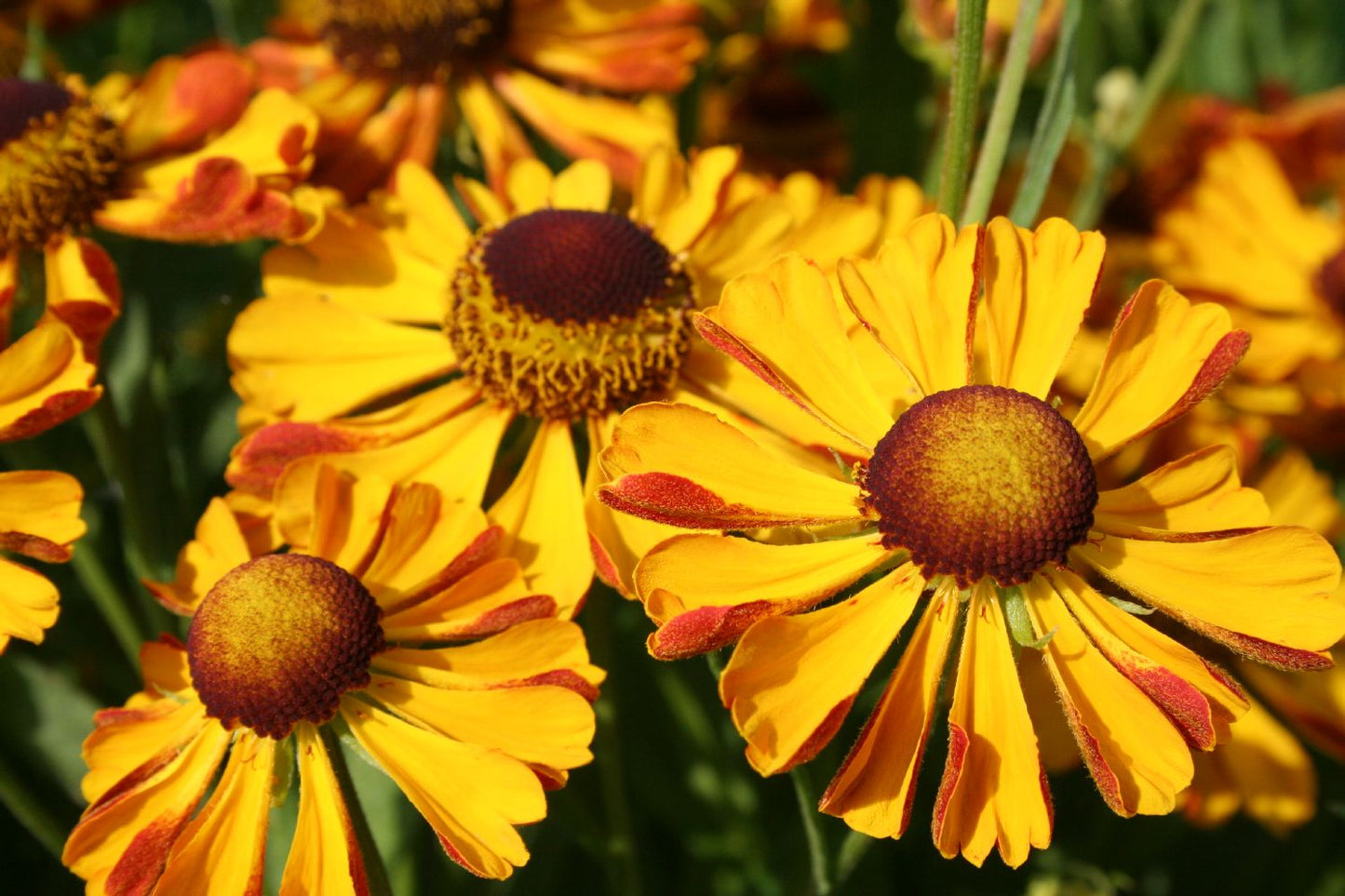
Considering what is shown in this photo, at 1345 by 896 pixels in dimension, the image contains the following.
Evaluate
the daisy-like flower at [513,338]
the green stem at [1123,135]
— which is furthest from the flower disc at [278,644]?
the green stem at [1123,135]

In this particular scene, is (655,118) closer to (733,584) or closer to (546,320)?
(546,320)

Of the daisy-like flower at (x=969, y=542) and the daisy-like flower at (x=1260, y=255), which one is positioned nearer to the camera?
the daisy-like flower at (x=969, y=542)

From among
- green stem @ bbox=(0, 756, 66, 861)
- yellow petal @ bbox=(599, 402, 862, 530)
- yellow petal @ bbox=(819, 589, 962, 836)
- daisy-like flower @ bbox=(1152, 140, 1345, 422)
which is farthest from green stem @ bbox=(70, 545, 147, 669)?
daisy-like flower @ bbox=(1152, 140, 1345, 422)

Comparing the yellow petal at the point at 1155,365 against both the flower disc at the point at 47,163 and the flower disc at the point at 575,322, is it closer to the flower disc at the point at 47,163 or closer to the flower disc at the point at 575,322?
the flower disc at the point at 575,322

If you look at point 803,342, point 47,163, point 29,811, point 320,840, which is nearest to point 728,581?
point 803,342

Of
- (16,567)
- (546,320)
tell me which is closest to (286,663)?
(16,567)

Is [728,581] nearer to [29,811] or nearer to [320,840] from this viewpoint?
[320,840]

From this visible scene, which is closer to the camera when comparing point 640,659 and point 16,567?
point 16,567
